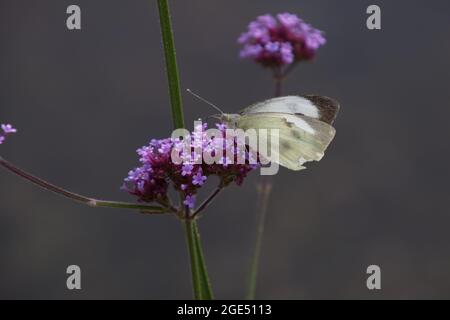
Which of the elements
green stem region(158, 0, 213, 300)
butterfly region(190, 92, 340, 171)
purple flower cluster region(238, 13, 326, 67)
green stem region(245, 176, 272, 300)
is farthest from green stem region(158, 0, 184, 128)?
purple flower cluster region(238, 13, 326, 67)

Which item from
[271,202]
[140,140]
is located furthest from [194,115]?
[271,202]

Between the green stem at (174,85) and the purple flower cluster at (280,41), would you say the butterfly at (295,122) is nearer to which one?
the green stem at (174,85)

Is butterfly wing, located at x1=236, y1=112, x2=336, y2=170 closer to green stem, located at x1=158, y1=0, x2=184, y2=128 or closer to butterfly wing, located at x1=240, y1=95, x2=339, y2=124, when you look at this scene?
butterfly wing, located at x1=240, y1=95, x2=339, y2=124

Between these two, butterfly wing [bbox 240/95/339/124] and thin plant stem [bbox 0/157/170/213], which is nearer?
thin plant stem [bbox 0/157/170/213]

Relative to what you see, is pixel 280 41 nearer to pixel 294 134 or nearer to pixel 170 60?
pixel 294 134

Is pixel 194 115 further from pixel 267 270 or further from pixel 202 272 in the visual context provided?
pixel 202 272

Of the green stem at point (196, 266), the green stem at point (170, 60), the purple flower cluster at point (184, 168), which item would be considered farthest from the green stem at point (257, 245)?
the green stem at point (170, 60)
